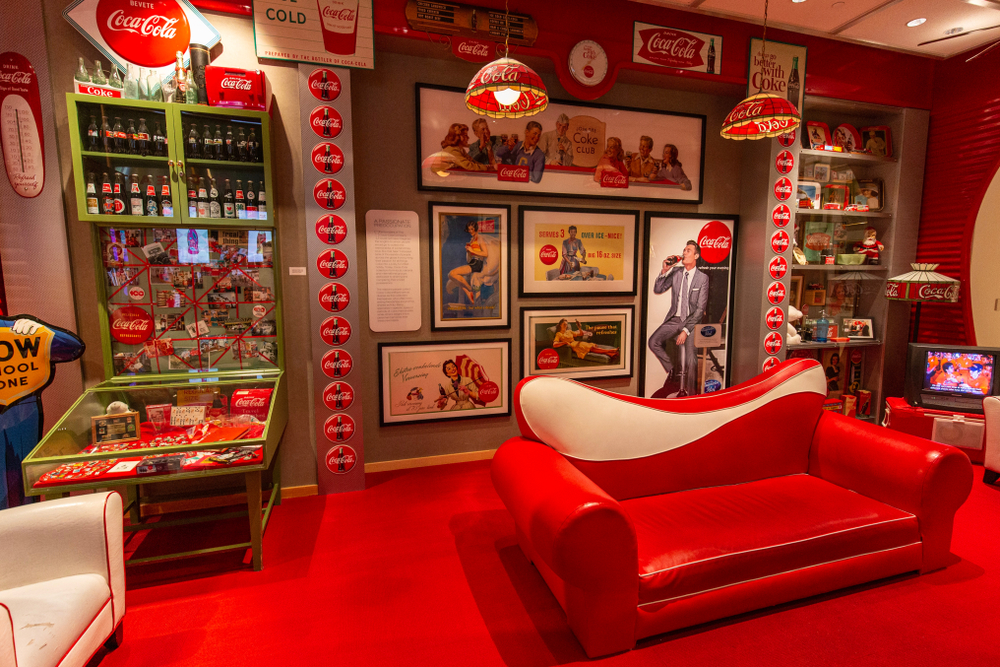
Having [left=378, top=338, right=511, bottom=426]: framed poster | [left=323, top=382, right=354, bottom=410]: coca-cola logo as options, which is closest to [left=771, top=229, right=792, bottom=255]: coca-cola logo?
[left=378, top=338, right=511, bottom=426]: framed poster

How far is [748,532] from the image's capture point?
206cm

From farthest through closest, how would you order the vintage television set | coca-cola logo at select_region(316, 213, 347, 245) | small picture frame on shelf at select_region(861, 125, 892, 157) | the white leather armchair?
small picture frame on shelf at select_region(861, 125, 892, 157) < the vintage television set < coca-cola logo at select_region(316, 213, 347, 245) < the white leather armchair

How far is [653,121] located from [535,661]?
12.7ft

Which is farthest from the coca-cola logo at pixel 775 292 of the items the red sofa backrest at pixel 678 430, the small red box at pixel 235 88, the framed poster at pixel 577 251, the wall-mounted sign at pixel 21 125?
the wall-mounted sign at pixel 21 125

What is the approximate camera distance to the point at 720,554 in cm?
193

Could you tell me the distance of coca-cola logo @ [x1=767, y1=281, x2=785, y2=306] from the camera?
413 centimetres

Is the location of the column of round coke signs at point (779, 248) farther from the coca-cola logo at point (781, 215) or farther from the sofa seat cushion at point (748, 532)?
the sofa seat cushion at point (748, 532)

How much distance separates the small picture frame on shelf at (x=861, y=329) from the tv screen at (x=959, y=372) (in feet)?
2.51

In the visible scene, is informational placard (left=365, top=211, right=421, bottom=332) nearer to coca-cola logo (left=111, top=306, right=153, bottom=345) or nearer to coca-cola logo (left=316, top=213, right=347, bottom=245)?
coca-cola logo (left=316, top=213, right=347, bottom=245)

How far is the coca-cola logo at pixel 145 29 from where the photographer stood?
271 cm

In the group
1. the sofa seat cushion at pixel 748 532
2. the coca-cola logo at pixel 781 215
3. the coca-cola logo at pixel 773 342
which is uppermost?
the coca-cola logo at pixel 781 215

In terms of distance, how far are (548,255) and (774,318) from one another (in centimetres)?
211

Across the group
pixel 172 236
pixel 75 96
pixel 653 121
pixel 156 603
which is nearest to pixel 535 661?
pixel 156 603

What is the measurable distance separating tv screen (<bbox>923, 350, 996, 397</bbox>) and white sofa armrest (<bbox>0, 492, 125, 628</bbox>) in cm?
537
